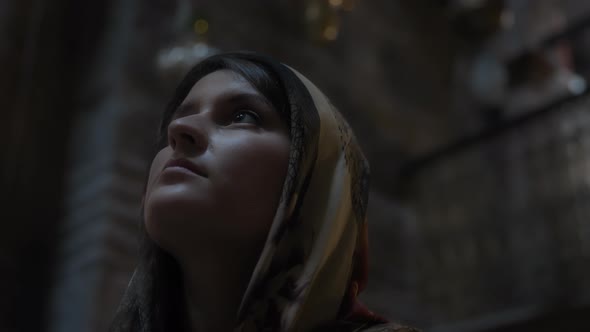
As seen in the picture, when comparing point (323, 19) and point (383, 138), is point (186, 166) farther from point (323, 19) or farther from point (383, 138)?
point (383, 138)

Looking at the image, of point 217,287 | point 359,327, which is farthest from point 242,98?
point 359,327

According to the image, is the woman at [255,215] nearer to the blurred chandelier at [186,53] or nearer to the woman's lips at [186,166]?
the woman's lips at [186,166]

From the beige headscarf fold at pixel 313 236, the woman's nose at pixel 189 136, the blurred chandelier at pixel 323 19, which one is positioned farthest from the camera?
the blurred chandelier at pixel 323 19

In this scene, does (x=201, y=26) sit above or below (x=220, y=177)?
below

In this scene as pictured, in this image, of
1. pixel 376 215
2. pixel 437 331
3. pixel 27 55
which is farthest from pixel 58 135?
pixel 437 331

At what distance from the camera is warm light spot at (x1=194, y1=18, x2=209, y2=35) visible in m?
3.56

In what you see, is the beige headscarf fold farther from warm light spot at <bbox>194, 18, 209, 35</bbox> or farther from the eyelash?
warm light spot at <bbox>194, 18, 209, 35</bbox>

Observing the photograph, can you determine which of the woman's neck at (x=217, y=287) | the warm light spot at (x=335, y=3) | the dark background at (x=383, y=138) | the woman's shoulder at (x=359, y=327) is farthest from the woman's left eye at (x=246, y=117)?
the warm light spot at (x=335, y=3)

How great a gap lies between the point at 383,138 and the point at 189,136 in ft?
14.1

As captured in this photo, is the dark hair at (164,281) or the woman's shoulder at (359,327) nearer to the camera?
the woman's shoulder at (359,327)

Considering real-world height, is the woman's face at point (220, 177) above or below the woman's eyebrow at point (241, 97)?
below

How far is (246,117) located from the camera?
52.4 inches

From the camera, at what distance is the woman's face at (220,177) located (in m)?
1.20

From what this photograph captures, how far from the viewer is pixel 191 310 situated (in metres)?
1.33
